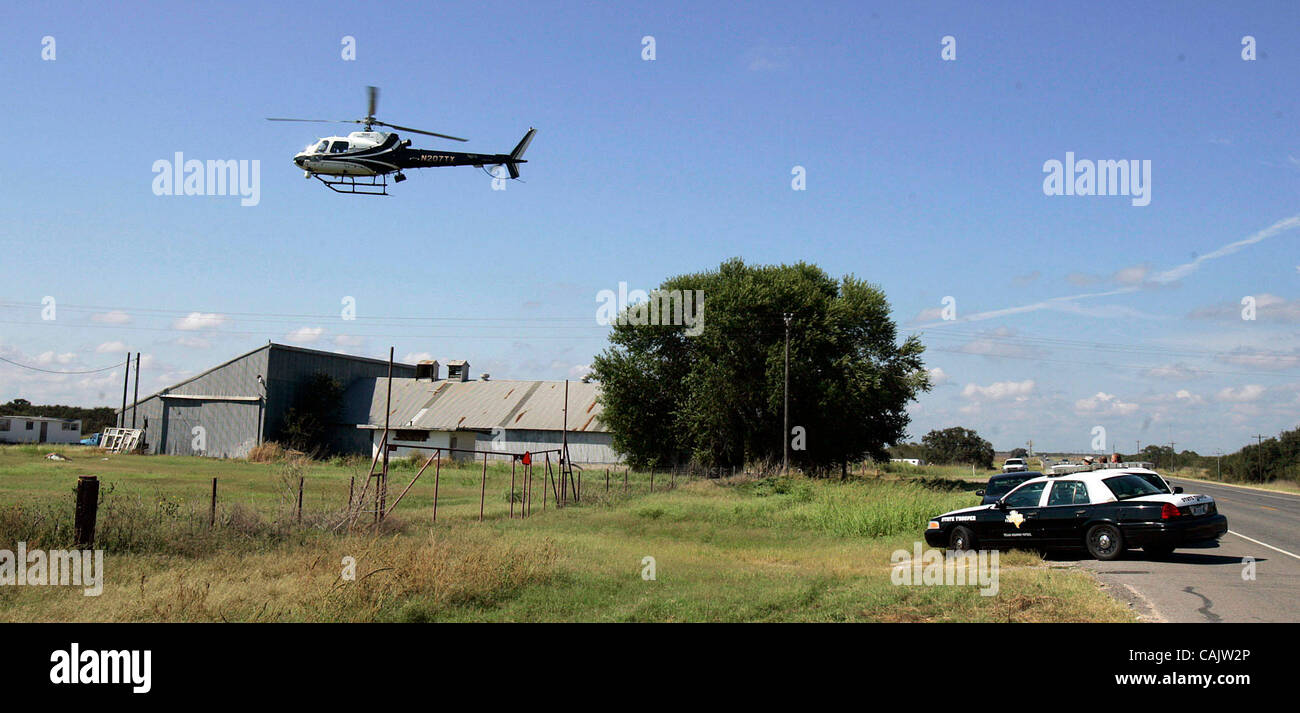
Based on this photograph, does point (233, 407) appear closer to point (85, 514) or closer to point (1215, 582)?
point (85, 514)

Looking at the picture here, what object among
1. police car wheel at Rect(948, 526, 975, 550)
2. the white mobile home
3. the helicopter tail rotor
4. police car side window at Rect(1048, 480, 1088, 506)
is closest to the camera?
police car side window at Rect(1048, 480, 1088, 506)

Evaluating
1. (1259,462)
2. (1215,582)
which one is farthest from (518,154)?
(1259,462)

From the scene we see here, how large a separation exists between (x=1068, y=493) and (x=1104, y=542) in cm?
105

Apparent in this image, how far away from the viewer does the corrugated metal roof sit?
57500 millimetres

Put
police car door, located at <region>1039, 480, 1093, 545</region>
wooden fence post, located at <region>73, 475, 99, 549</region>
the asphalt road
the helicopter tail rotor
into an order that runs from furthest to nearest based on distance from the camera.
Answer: the helicopter tail rotor, police car door, located at <region>1039, 480, 1093, 545</region>, wooden fence post, located at <region>73, 475, 99, 549</region>, the asphalt road

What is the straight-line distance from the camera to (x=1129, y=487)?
1501 cm

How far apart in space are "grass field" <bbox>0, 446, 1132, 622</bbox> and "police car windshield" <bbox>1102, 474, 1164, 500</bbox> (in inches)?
68.5

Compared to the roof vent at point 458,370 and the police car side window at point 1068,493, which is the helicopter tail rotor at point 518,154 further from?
the roof vent at point 458,370

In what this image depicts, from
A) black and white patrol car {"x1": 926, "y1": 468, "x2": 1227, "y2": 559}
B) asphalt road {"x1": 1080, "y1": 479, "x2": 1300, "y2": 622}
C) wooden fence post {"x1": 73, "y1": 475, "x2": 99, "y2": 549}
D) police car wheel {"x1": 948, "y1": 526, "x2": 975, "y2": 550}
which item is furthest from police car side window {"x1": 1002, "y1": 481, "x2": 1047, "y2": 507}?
wooden fence post {"x1": 73, "y1": 475, "x2": 99, "y2": 549}

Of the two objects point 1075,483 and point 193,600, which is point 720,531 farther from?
point 193,600

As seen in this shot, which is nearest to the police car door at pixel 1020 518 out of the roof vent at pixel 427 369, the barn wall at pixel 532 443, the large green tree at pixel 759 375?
the large green tree at pixel 759 375

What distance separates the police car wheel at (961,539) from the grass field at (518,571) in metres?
1.22

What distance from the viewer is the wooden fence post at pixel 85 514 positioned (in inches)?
531

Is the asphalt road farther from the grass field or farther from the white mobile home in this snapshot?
the white mobile home
